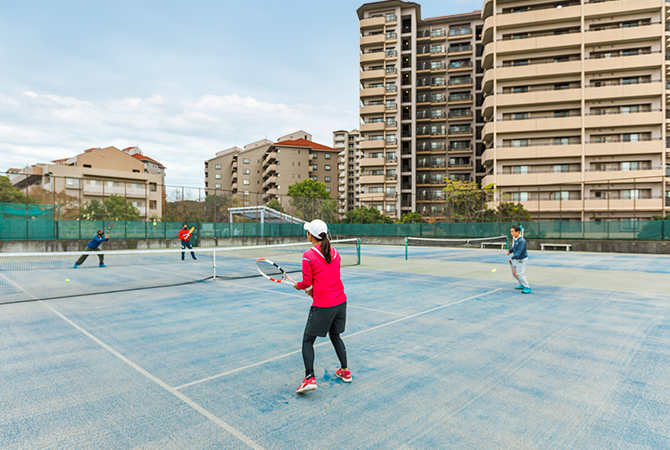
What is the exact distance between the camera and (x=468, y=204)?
39594 mm

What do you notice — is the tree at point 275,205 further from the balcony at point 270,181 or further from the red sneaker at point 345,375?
the balcony at point 270,181

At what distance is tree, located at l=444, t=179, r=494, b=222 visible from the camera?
3738 cm

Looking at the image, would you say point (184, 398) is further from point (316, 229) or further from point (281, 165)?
point (281, 165)

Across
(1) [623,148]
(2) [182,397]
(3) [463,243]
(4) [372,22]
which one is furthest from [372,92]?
(2) [182,397]

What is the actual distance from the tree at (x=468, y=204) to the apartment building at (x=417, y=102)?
77.5 ft

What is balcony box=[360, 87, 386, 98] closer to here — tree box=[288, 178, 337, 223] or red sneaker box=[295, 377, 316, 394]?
tree box=[288, 178, 337, 223]

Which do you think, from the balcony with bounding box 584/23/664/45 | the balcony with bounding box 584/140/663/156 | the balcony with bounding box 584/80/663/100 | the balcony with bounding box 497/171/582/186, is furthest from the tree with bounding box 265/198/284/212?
the balcony with bounding box 584/23/664/45

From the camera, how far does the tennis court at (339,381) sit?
3422 mm

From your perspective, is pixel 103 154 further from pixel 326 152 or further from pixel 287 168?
pixel 326 152

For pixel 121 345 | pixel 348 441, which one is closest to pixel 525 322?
pixel 348 441

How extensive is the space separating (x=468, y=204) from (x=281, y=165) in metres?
61.0

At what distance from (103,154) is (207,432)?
81.2 meters

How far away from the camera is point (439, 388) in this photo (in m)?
4.37

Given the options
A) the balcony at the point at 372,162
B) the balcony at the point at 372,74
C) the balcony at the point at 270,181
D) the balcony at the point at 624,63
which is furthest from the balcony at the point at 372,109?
the balcony at the point at 270,181
